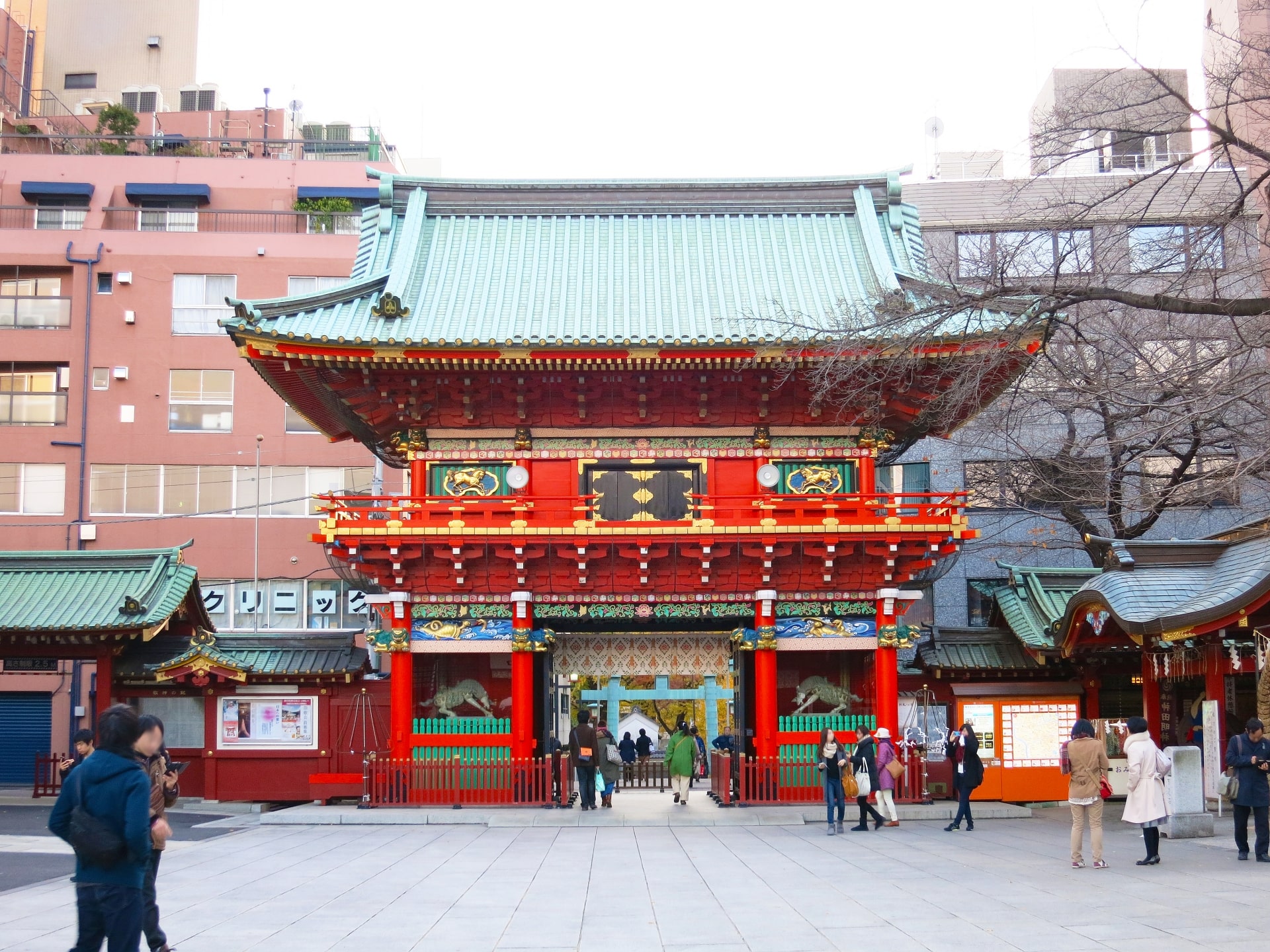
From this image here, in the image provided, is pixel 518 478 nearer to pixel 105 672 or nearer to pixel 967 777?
pixel 105 672

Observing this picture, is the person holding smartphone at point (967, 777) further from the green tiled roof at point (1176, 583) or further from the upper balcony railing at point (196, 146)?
the upper balcony railing at point (196, 146)

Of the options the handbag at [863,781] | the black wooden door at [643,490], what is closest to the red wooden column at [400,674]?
the black wooden door at [643,490]

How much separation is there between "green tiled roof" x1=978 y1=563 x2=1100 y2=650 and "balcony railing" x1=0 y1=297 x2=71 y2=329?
29.1 meters

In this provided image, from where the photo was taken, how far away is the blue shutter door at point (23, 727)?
3494 cm

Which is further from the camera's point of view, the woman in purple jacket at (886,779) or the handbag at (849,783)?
the handbag at (849,783)

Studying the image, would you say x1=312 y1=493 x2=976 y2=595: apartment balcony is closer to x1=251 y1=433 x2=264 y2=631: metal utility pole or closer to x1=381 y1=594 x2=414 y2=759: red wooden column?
x1=381 y1=594 x2=414 y2=759: red wooden column

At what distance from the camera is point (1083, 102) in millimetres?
16344

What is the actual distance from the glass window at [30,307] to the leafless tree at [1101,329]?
26330 mm

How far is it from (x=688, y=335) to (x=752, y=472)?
3593mm

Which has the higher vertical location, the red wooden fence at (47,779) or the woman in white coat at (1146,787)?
the woman in white coat at (1146,787)

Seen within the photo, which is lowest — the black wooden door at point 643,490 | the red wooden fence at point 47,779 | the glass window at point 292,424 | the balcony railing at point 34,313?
the red wooden fence at point 47,779

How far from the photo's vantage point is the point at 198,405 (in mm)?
39312

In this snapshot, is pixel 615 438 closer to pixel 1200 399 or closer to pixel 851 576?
pixel 851 576

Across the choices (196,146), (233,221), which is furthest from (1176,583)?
(196,146)
